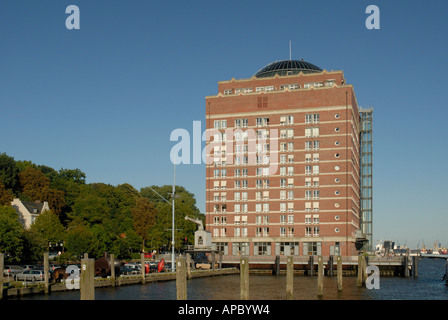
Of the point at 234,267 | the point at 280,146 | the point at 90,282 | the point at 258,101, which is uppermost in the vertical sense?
the point at 258,101

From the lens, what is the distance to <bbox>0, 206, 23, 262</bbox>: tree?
311 feet

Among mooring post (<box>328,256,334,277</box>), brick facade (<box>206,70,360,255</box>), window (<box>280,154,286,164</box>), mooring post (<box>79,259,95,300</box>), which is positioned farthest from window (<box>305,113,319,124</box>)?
mooring post (<box>79,259,95,300</box>)

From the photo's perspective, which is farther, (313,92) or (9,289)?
(313,92)

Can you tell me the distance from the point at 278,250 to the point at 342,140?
94.1ft

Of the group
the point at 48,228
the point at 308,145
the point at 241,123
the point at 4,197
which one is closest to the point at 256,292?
the point at 308,145

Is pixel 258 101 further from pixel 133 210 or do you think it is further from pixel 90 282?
pixel 90 282

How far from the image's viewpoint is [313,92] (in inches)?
4993

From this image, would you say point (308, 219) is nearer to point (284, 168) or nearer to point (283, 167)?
point (284, 168)

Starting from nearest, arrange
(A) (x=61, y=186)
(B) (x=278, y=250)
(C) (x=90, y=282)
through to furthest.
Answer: (C) (x=90, y=282)
(B) (x=278, y=250)
(A) (x=61, y=186)

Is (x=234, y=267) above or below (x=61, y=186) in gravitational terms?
below

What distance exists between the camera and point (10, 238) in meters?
96.1
